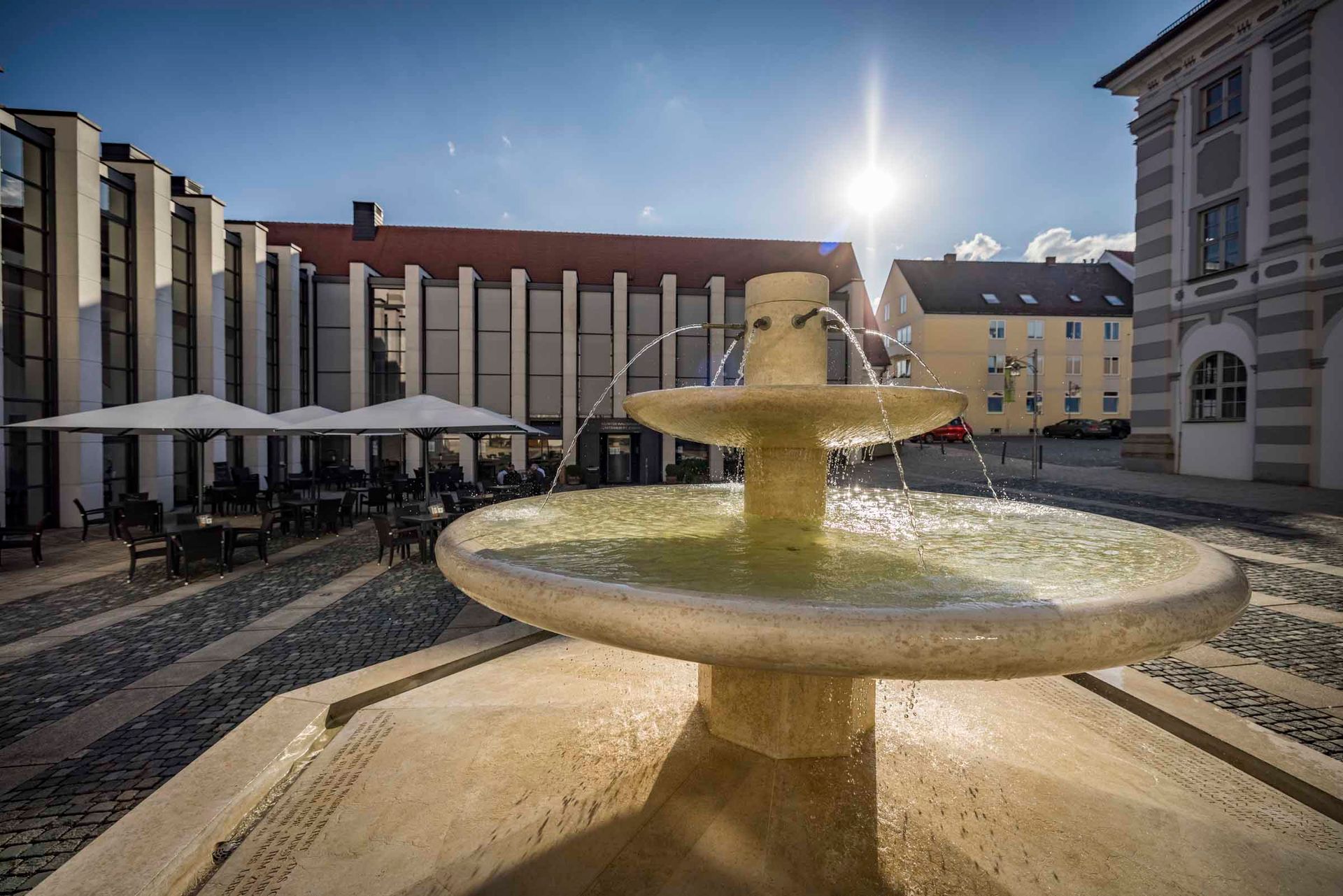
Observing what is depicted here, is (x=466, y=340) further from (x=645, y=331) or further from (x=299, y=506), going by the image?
(x=299, y=506)

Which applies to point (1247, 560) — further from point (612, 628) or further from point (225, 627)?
point (225, 627)

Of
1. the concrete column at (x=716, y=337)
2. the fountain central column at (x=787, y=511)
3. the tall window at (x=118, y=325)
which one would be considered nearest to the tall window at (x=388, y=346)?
the tall window at (x=118, y=325)

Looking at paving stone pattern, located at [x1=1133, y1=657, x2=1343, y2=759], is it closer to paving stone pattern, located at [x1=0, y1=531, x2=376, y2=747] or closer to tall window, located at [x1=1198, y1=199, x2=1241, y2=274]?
paving stone pattern, located at [x1=0, y1=531, x2=376, y2=747]

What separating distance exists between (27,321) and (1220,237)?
35595mm

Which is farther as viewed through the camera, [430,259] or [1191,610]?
[430,259]

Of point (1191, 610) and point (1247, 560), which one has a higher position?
point (1191, 610)

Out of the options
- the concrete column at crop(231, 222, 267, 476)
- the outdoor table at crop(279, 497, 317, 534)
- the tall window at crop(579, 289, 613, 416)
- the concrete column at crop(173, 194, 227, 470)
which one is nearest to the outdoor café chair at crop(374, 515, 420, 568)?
the outdoor table at crop(279, 497, 317, 534)

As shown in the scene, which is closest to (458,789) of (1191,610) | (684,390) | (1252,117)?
(684,390)

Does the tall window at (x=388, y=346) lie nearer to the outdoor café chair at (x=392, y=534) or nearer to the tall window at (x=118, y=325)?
the tall window at (x=118, y=325)

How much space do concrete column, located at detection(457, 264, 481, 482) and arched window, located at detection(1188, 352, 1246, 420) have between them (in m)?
28.5

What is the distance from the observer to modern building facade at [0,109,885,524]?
43.3 feet

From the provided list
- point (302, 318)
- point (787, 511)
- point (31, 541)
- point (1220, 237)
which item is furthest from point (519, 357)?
point (1220, 237)

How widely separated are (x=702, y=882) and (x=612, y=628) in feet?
4.88

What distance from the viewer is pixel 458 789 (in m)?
3.25
